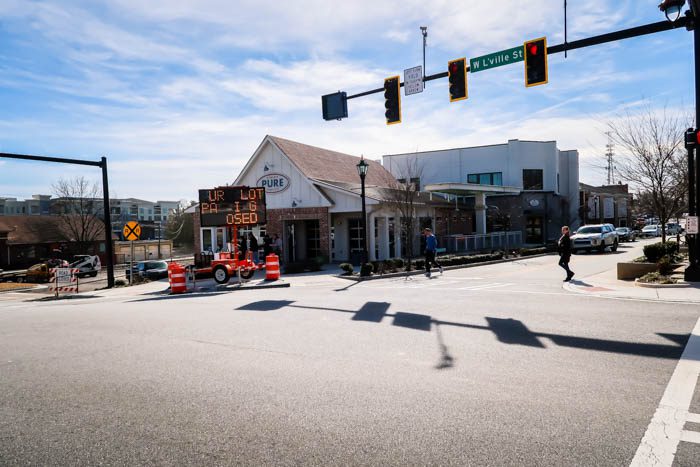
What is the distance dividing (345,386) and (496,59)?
9883 millimetres

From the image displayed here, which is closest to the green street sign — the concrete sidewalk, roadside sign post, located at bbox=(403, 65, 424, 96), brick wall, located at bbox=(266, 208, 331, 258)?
roadside sign post, located at bbox=(403, 65, 424, 96)

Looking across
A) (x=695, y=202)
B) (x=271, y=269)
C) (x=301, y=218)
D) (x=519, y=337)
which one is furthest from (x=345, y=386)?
(x=301, y=218)

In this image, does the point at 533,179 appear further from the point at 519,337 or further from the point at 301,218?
the point at 519,337

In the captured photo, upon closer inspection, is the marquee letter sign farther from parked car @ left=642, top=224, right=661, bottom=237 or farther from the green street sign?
parked car @ left=642, top=224, right=661, bottom=237

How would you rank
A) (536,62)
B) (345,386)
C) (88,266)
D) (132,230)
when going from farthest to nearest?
(88,266)
(132,230)
(536,62)
(345,386)

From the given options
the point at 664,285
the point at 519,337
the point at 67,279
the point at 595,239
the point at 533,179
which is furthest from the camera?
the point at 533,179

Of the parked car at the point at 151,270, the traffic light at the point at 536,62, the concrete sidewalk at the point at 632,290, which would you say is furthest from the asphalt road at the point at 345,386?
the parked car at the point at 151,270

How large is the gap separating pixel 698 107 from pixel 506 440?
12.0 m

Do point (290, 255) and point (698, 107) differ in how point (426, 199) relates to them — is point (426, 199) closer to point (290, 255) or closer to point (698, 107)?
point (290, 255)

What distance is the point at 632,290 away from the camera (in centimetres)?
1241

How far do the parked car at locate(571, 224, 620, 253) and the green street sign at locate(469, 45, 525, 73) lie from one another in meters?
21.8

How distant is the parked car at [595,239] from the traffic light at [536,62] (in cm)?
2185

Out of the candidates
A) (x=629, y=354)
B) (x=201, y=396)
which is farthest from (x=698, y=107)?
(x=201, y=396)

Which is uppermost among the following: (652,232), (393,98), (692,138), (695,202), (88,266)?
(393,98)
